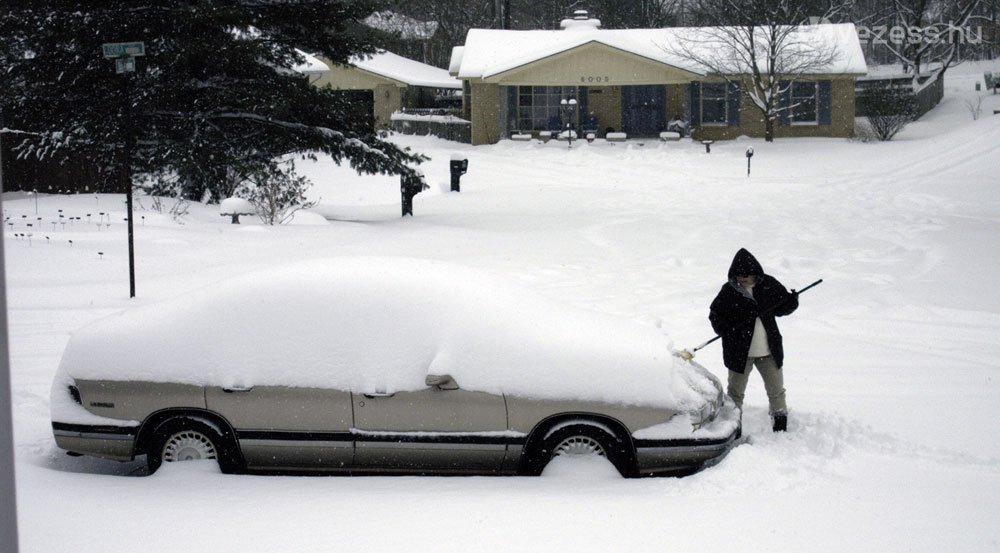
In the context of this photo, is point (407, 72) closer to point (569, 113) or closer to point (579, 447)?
point (569, 113)

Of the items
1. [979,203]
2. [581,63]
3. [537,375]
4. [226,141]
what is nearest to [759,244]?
[979,203]

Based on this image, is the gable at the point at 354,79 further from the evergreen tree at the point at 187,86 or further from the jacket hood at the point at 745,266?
the jacket hood at the point at 745,266

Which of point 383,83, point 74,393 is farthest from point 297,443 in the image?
point 383,83

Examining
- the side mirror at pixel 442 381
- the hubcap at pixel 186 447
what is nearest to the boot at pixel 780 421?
the side mirror at pixel 442 381

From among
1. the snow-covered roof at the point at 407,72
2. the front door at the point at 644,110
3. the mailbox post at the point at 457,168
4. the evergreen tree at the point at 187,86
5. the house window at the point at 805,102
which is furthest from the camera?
the snow-covered roof at the point at 407,72

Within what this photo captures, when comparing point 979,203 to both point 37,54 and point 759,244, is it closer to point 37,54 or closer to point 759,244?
point 759,244

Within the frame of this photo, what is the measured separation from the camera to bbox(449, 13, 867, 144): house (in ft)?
145

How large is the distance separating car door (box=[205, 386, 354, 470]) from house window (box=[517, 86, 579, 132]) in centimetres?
3986

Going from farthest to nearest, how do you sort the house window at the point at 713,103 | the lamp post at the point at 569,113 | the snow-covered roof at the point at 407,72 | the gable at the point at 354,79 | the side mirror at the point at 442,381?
the snow-covered roof at the point at 407,72 < the gable at the point at 354,79 < the house window at the point at 713,103 < the lamp post at the point at 569,113 < the side mirror at the point at 442,381

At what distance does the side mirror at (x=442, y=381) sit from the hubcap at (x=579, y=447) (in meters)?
0.79

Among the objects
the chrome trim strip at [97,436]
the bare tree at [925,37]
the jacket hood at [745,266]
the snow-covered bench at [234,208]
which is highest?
the bare tree at [925,37]

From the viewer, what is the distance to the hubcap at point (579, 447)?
23.6 ft

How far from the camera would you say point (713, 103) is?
45.2 meters

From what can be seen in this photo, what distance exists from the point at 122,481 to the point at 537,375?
2671mm
